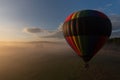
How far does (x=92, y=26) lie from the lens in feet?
110

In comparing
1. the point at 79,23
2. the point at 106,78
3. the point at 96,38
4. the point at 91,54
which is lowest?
the point at 106,78

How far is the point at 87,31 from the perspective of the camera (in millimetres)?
33625

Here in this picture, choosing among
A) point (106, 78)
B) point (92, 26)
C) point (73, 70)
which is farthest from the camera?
point (73, 70)

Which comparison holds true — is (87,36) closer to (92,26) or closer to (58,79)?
(92,26)

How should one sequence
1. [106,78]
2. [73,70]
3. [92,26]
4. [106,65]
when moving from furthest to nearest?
[106,65] → [73,70] → [106,78] → [92,26]

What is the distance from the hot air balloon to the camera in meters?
33.6

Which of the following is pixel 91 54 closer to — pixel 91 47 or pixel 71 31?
pixel 91 47

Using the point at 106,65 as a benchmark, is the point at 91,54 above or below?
above

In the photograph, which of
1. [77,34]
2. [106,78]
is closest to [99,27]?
[77,34]

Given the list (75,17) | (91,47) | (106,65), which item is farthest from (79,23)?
(106,65)

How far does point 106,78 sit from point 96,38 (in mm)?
117269

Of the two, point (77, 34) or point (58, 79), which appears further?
point (58, 79)

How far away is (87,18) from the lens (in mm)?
33656

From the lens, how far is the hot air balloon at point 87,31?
33594 mm
